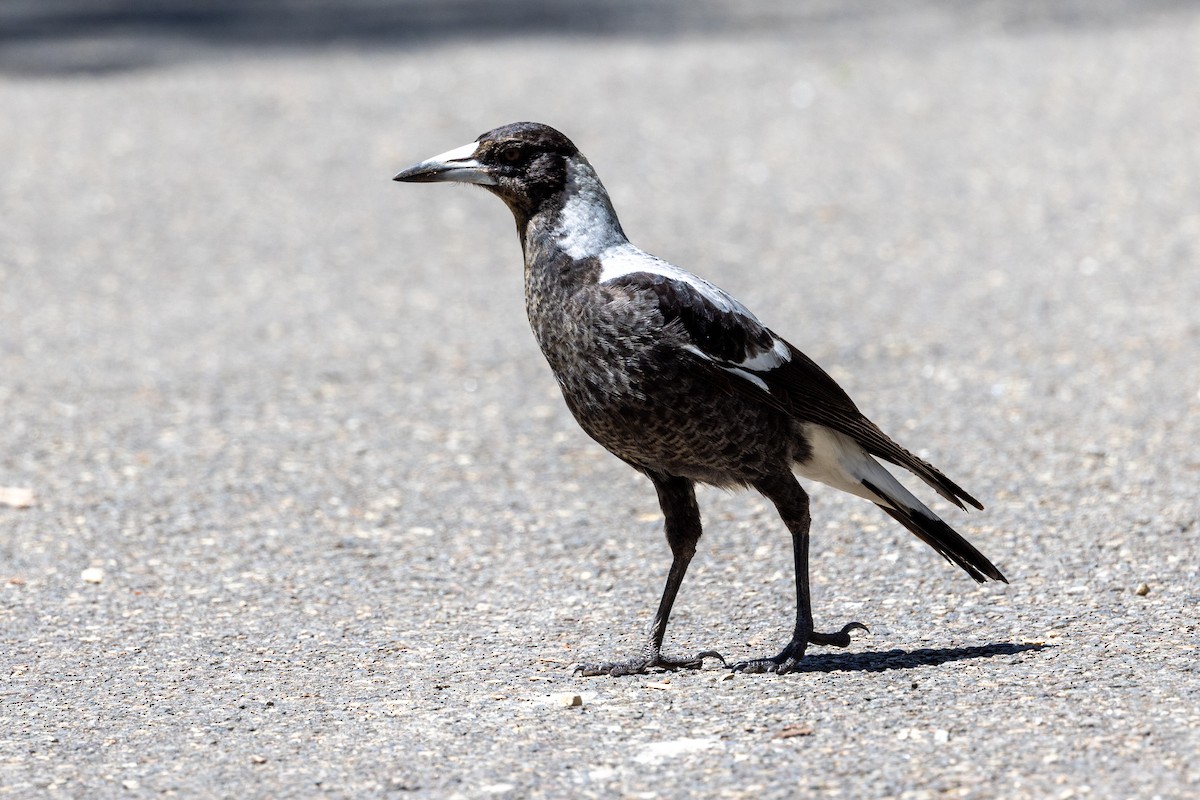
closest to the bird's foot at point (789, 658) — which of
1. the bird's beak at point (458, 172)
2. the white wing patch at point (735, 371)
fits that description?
the white wing patch at point (735, 371)

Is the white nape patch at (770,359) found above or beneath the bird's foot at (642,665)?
above

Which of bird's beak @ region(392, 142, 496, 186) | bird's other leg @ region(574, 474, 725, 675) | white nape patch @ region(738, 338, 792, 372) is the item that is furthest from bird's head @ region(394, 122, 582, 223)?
bird's other leg @ region(574, 474, 725, 675)

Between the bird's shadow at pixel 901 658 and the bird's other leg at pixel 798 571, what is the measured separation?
0.05 meters

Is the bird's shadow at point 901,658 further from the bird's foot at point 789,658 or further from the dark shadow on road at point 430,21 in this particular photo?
the dark shadow on road at point 430,21

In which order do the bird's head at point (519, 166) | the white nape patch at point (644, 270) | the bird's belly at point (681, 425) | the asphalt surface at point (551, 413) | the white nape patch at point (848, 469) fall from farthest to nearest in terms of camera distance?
1. the white nape patch at point (848, 469)
2. the bird's head at point (519, 166)
3. the white nape patch at point (644, 270)
4. the bird's belly at point (681, 425)
5. the asphalt surface at point (551, 413)

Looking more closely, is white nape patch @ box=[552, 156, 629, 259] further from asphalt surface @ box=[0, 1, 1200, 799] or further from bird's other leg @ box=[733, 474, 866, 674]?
asphalt surface @ box=[0, 1, 1200, 799]

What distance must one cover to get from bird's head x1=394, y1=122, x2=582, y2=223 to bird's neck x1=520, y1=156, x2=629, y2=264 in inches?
0.9

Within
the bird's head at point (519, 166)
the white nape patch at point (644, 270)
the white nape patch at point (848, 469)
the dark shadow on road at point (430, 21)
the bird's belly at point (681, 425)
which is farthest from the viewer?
the dark shadow on road at point (430, 21)

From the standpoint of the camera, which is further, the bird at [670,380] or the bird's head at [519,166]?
the bird's head at [519,166]

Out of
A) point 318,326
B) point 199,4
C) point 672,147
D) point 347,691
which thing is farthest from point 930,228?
point 199,4

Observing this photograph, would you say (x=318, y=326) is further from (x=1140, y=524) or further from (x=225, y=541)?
(x=1140, y=524)

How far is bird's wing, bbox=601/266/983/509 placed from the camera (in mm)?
3684

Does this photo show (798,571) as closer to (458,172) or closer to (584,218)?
(584,218)

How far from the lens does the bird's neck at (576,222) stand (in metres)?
3.78
